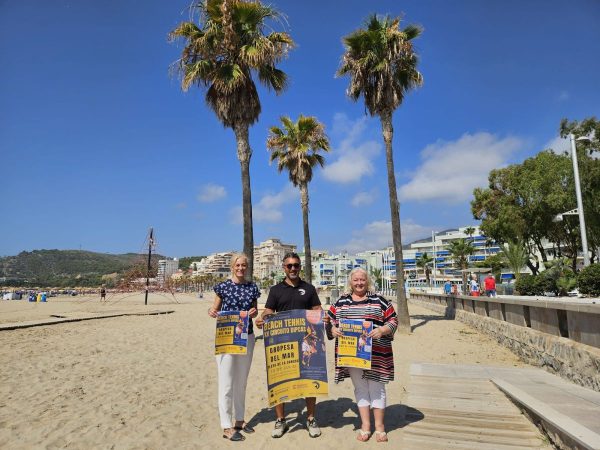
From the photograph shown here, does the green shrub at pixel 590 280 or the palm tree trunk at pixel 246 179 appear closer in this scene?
the palm tree trunk at pixel 246 179

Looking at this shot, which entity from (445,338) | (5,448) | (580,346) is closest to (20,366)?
(5,448)

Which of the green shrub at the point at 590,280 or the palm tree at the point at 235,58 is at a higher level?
the palm tree at the point at 235,58

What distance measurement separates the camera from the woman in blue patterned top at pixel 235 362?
13.6 feet

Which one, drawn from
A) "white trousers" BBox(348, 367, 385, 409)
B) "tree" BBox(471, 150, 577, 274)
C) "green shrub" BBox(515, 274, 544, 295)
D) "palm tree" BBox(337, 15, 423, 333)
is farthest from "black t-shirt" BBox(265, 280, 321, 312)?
"tree" BBox(471, 150, 577, 274)

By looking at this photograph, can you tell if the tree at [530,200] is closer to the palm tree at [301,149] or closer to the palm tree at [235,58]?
the palm tree at [301,149]

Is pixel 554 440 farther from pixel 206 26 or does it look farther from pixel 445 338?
pixel 206 26

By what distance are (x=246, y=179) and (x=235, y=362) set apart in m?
8.75

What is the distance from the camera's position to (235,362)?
4191 mm

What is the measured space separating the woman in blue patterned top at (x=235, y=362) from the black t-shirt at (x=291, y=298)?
255mm

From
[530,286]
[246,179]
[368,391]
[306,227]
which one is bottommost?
[530,286]

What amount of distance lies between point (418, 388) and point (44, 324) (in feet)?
51.7

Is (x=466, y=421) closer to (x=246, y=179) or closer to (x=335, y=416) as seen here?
(x=335, y=416)

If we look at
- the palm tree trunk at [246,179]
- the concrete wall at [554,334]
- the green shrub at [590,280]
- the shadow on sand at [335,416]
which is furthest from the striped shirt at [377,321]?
the green shrub at [590,280]

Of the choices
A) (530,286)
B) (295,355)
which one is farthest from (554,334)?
(530,286)
